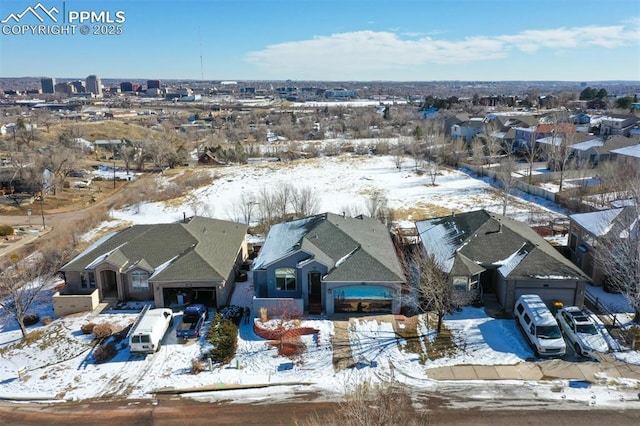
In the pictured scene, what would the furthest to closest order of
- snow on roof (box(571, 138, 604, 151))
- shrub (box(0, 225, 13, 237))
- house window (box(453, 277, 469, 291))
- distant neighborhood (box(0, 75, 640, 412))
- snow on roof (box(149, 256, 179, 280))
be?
snow on roof (box(571, 138, 604, 151)) < shrub (box(0, 225, 13, 237)) < snow on roof (box(149, 256, 179, 280)) < house window (box(453, 277, 469, 291)) < distant neighborhood (box(0, 75, 640, 412))

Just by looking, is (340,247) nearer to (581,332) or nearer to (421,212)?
(581,332)

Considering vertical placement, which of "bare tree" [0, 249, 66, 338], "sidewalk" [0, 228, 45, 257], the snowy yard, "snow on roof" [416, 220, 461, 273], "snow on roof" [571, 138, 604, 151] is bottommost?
the snowy yard

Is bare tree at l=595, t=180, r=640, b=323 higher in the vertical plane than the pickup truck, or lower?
higher

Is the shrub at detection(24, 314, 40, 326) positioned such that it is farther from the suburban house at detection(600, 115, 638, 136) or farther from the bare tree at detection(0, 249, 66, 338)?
the suburban house at detection(600, 115, 638, 136)

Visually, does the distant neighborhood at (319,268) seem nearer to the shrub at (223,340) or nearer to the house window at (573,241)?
the shrub at (223,340)

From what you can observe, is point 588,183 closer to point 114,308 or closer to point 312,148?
point 312,148

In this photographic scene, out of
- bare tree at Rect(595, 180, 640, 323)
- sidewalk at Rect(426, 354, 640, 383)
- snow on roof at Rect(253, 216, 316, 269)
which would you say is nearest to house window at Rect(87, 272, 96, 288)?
snow on roof at Rect(253, 216, 316, 269)

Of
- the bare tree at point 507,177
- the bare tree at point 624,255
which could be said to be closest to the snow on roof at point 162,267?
the bare tree at point 624,255
